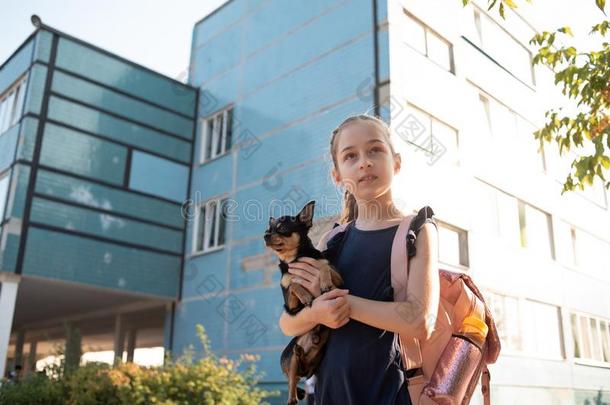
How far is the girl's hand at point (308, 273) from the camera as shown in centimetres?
189

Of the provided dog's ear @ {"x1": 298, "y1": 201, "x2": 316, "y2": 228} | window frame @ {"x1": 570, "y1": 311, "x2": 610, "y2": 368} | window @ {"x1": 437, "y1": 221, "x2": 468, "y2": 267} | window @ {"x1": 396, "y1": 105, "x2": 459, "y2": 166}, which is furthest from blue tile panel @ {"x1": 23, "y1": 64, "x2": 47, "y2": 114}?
window frame @ {"x1": 570, "y1": 311, "x2": 610, "y2": 368}

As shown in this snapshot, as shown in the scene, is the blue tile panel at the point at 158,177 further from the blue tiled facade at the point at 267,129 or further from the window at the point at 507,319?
the window at the point at 507,319

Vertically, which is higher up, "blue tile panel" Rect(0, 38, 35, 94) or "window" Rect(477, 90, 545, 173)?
"blue tile panel" Rect(0, 38, 35, 94)

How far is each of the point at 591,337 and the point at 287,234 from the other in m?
18.4

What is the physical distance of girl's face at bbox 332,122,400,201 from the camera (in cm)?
208

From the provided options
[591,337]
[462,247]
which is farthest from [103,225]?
[591,337]

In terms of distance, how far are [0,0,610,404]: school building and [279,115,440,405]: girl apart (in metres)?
9.28

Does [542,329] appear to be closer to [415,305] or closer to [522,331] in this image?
[522,331]

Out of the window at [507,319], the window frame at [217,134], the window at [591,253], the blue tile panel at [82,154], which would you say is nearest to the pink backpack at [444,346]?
the window at [507,319]

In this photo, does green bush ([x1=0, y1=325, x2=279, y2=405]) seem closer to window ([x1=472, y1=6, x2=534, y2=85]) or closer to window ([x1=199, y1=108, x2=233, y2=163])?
window ([x1=199, y1=108, x2=233, y2=163])

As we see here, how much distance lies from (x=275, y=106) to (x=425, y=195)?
5.12 meters

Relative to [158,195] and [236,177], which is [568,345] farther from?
[158,195]

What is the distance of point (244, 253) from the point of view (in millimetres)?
14570

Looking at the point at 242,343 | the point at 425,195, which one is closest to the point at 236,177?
the point at 242,343
